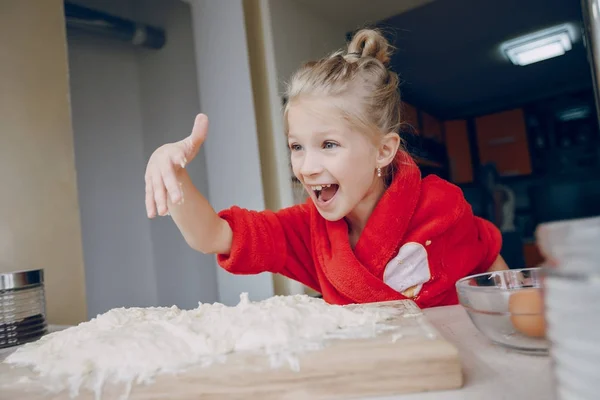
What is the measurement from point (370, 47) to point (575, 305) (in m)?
0.80

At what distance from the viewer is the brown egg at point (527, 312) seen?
36 centimetres

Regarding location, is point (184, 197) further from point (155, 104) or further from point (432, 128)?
point (432, 128)

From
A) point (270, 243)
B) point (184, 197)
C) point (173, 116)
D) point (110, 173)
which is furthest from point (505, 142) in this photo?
point (184, 197)

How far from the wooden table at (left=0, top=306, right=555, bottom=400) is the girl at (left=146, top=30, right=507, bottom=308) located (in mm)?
386

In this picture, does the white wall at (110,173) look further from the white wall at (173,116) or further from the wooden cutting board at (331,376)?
the wooden cutting board at (331,376)

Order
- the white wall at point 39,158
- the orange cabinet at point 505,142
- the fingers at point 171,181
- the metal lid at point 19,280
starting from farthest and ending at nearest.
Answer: the orange cabinet at point 505,142 < the white wall at point 39,158 < the metal lid at point 19,280 < the fingers at point 171,181

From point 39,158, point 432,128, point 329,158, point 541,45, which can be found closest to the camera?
point 329,158

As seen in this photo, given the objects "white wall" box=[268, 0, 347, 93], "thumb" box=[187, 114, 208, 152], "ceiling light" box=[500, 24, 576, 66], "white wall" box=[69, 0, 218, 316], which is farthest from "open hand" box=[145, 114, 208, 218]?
"ceiling light" box=[500, 24, 576, 66]

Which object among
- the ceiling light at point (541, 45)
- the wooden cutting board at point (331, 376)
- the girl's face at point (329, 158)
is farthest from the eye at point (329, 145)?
the ceiling light at point (541, 45)

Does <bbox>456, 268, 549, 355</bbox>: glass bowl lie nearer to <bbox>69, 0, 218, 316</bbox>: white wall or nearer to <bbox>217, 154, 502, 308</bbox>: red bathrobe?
<bbox>217, 154, 502, 308</bbox>: red bathrobe

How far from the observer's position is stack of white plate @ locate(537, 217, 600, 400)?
8.0 inches

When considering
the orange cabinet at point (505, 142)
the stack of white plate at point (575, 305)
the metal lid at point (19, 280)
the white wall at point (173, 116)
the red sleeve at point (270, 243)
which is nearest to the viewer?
the stack of white plate at point (575, 305)

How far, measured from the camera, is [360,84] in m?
0.89

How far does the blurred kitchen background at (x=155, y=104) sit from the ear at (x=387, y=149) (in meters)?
0.22
